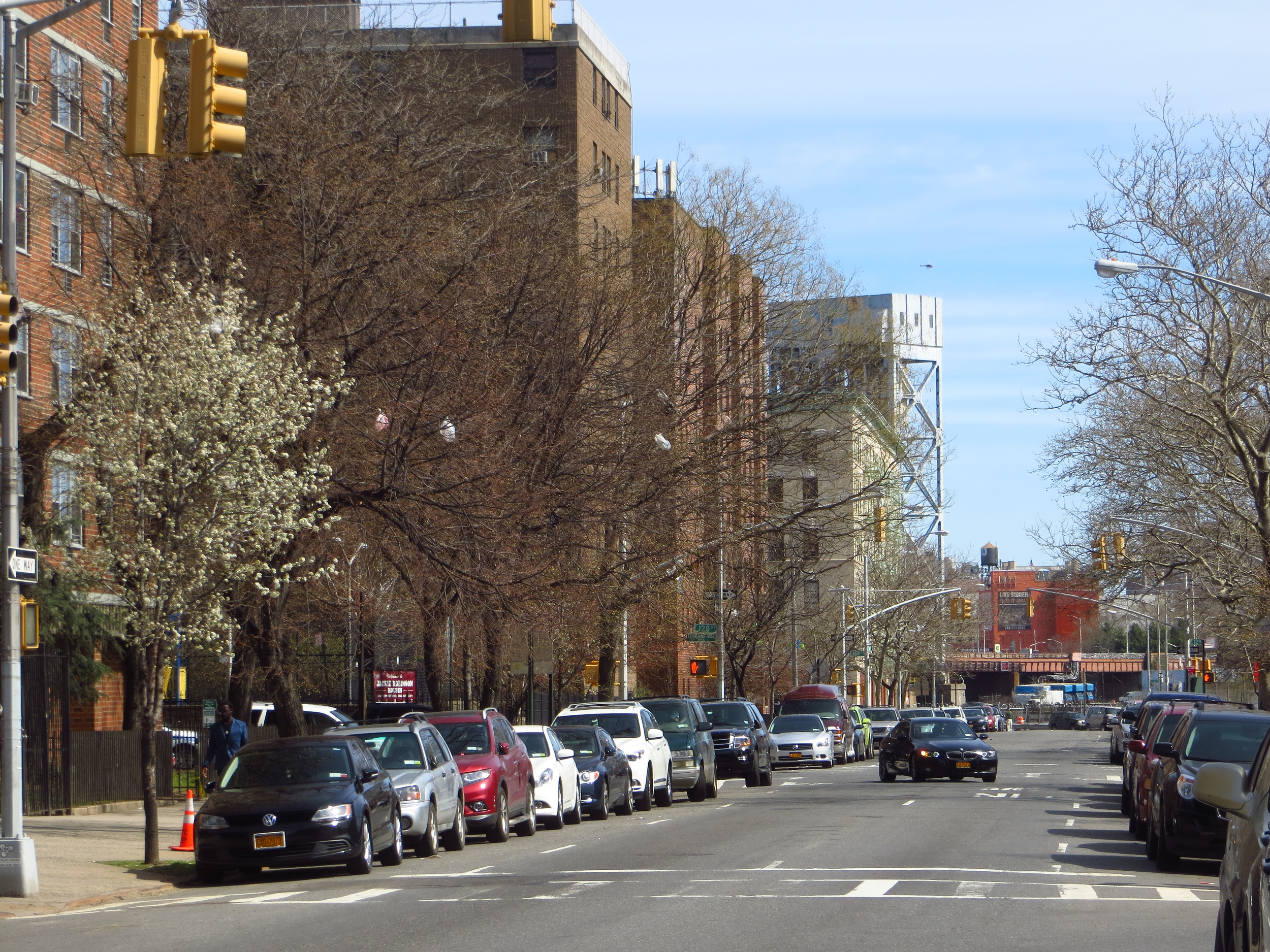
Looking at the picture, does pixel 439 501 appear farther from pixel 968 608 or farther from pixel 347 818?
pixel 968 608

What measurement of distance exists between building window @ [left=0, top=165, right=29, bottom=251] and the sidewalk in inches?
509

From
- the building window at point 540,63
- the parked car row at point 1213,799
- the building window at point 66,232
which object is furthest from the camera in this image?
the building window at point 540,63

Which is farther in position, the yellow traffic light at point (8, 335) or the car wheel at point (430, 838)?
the car wheel at point (430, 838)

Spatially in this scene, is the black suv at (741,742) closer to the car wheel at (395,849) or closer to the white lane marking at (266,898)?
the car wheel at (395,849)

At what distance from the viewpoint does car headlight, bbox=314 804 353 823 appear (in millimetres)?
17297

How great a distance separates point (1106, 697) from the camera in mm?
169625

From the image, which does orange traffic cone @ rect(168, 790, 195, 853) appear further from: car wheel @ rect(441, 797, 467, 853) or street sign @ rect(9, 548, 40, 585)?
street sign @ rect(9, 548, 40, 585)

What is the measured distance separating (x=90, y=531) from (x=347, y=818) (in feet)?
56.6

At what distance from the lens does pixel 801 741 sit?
48.1 metres

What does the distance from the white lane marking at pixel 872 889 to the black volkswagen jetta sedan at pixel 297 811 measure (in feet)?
17.3

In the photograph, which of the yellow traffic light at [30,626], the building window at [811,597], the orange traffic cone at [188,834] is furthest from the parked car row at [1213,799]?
the building window at [811,597]

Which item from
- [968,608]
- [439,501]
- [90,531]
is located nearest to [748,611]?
[968,608]

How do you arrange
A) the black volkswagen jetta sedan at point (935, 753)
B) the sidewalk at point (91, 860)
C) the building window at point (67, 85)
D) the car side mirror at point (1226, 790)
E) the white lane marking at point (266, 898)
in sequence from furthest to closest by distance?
the black volkswagen jetta sedan at point (935, 753) → the building window at point (67, 85) → the sidewalk at point (91, 860) → the white lane marking at point (266, 898) → the car side mirror at point (1226, 790)

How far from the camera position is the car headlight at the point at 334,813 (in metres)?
17.3
